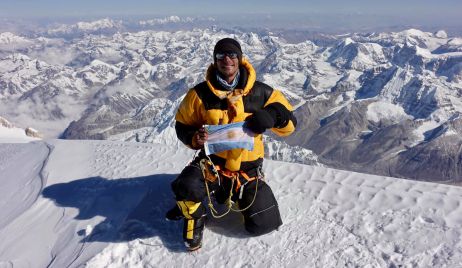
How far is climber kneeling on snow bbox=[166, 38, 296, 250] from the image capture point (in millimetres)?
6320

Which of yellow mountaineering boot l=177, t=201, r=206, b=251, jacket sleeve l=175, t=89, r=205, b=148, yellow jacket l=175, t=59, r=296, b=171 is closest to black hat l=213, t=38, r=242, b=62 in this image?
yellow jacket l=175, t=59, r=296, b=171

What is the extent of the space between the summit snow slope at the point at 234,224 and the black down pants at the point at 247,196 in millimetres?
258

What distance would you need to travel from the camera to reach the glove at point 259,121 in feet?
20.3

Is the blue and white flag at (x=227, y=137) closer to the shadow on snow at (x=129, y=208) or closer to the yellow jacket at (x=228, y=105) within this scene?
the yellow jacket at (x=228, y=105)

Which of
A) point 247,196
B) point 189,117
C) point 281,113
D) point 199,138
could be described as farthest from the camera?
point 247,196

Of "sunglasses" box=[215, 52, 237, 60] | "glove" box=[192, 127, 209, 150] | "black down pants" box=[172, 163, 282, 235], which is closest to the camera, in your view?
"sunglasses" box=[215, 52, 237, 60]

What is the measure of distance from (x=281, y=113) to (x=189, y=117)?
156 centimetres

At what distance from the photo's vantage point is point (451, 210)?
6.77m

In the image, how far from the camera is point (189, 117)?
6.65 m

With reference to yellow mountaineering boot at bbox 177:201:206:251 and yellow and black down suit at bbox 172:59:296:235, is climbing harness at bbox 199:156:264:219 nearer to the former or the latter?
yellow and black down suit at bbox 172:59:296:235

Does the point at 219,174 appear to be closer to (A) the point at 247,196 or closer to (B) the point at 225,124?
(A) the point at 247,196

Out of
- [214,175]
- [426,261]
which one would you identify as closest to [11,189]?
[214,175]

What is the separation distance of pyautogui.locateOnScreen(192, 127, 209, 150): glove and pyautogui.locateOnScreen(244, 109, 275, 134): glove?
69 cm

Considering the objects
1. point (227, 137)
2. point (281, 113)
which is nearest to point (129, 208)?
point (227, 137)
